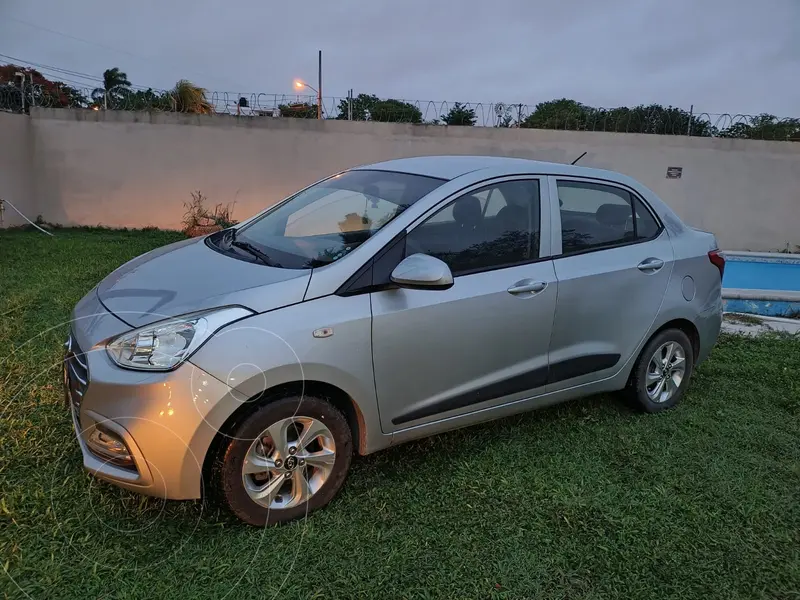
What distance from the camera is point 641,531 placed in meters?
Answer: 2.67

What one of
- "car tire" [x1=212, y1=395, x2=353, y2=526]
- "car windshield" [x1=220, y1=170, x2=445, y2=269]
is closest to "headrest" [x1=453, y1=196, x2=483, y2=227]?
"car windshield" [x1=220, y1=170, x2=445, y2=269]

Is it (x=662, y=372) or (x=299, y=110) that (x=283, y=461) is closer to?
(x=662, y=372)

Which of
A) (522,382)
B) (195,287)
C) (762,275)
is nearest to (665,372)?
(522,382)

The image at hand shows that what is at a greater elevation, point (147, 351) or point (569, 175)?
point (569, 175)

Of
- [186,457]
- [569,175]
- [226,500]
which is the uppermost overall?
[569,175]

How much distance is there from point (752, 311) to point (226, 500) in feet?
21.1

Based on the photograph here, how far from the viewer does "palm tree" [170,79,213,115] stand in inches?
441

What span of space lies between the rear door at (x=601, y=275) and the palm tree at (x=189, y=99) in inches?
378

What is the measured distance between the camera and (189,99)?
36.8ft

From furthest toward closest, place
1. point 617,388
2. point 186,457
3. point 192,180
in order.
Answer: point 192,180 → point 617,388 → point 186,457

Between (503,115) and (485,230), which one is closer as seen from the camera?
(485,230)

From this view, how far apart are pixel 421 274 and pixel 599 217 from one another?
1.55 meters

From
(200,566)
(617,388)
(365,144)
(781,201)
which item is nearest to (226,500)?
(200,566)

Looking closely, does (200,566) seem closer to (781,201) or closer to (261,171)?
(261,171)
